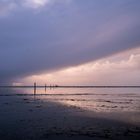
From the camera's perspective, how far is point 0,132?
69.7ft

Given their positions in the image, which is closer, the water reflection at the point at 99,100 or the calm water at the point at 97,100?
the calm water at the point at 97,100

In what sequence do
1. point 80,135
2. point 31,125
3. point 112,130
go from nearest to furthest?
point 80,135
point 112,130
point 31,125

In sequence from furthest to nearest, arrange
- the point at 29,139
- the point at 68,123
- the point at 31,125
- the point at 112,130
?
1. the point at 68,123
2. the point at 31,125
3. the point at 112,130
4. the point at 29,139

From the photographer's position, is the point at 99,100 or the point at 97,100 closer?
the point at 97,100

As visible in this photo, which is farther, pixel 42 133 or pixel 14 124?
pixel 14 124

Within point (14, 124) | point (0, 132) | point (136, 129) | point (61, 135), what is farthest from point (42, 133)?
point (136, 129)

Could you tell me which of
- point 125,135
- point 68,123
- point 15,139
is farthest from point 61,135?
point 68,123

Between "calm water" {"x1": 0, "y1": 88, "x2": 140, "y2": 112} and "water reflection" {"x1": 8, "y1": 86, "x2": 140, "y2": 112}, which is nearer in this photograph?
"calm water" {"x1": 0, "y1": 88, "x2": 140, "y2": 112}

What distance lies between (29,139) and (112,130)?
7036 millimetres

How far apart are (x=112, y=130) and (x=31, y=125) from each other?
23.1 ft

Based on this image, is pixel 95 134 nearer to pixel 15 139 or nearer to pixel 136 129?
pixel 136 129

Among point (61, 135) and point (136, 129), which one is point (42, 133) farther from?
point (136, 129)

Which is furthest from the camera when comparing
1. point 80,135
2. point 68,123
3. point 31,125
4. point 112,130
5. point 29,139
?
point 68,123

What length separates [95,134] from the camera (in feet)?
67.4
